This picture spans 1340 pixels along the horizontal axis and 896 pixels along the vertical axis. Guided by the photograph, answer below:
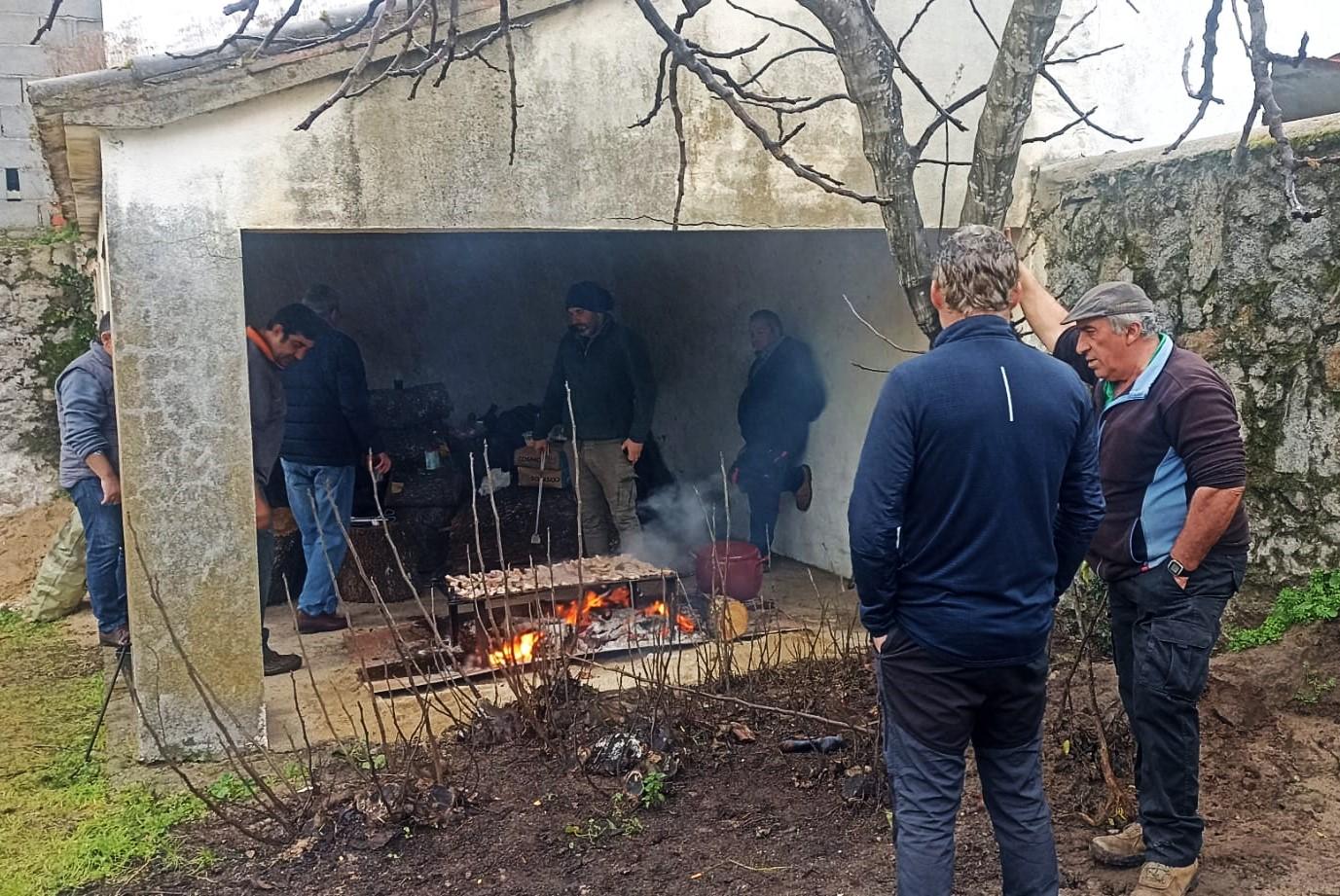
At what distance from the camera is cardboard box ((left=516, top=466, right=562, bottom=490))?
8.64 meters

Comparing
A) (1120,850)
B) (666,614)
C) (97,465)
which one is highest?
(97,465)

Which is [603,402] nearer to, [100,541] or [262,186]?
[262,186]

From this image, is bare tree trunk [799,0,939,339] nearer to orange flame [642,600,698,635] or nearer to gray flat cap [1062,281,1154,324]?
gray flat cap [1062,281,1154,324]

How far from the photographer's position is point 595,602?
620 cm

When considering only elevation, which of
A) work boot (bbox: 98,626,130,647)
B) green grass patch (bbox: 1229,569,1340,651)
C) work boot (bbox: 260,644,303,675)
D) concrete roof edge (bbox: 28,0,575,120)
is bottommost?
work boot (bbox: 260,644,303,675)

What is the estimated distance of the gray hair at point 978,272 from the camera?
9.00 feet

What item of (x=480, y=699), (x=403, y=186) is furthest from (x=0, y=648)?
(x=403, y=186)

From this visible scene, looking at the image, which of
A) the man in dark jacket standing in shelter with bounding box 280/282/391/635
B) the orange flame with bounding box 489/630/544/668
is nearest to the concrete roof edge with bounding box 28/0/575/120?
the man in dark jacket standing in shelter with bounding box 280/282/391/635

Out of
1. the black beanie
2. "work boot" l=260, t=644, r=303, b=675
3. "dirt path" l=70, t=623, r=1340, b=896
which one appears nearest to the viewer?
"dirt path" l=70, t=623, r=1340, b=896

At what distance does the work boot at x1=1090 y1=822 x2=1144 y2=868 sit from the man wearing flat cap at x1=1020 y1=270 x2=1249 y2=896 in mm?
147

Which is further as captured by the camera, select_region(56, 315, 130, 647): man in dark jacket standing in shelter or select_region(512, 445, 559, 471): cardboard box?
select_region(512, 445, 559, 471): cardboard box

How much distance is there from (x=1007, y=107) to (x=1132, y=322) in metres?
0.86

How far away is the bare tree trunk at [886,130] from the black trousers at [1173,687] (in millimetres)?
1185

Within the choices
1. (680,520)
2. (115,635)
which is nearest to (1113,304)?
(680,520)
